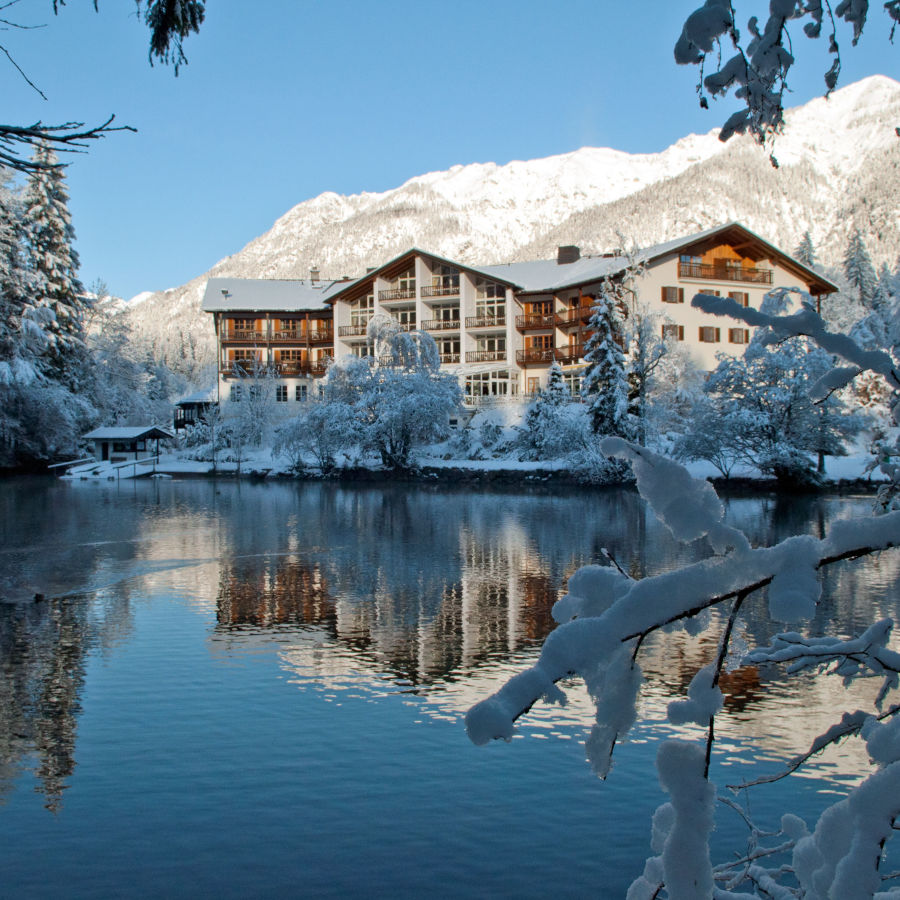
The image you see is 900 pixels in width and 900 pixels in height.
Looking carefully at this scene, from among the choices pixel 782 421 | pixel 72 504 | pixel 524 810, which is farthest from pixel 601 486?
pixel 524 810

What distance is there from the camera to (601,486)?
38188 mm

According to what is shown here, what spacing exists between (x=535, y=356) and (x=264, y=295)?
2275 cm

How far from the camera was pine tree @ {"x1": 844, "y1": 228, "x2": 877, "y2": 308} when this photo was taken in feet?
234

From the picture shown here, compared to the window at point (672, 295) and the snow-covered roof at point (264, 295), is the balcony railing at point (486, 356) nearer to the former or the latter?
the snow-covered roof at point (264, 295)

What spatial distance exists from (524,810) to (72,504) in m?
27.9

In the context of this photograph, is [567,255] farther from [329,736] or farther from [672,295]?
[329,736]

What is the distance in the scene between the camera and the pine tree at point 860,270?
71.2m

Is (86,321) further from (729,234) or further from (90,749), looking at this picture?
(90,749)

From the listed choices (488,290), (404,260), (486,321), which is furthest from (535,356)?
(404,260)

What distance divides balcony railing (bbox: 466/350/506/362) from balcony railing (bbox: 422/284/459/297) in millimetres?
4144

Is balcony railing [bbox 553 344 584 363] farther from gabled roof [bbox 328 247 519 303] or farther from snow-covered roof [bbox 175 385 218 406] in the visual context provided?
snow-covered roof [bbox 175 385 218 406]

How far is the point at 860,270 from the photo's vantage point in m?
73.2

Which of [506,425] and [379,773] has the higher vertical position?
[506,425]

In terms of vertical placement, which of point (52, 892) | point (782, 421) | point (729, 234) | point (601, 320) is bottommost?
point (52, 892)
